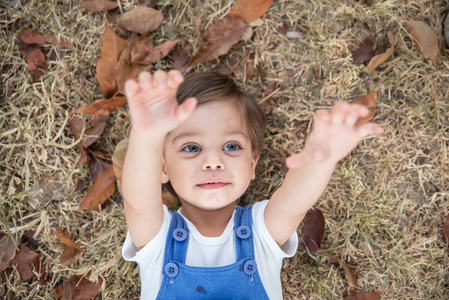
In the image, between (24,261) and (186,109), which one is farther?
(24,261)

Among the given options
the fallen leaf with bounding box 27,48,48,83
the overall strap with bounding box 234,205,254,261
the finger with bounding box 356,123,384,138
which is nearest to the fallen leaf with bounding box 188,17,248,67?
the fallen leaf with bounding box 27,48,48,83

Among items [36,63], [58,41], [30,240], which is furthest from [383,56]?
[30,240]

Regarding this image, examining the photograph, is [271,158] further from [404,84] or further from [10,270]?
[10,270]

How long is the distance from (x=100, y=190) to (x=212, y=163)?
875mm

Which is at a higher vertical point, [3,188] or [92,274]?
[3,188]

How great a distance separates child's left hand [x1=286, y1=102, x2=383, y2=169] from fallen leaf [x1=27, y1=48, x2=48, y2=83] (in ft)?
5.69

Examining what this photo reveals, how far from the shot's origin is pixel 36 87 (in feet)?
8.58

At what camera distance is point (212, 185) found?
2037mm

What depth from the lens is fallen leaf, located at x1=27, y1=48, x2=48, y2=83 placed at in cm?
260

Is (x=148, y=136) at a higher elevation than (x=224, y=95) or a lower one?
higher

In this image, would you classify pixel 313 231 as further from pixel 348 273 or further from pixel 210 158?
pixel 210 158

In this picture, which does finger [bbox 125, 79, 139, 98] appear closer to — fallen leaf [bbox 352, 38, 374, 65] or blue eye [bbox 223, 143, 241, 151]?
blue eye [bbox 223, 143, 241, 151]

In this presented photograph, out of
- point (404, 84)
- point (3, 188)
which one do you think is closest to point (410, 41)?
point (404, 84)

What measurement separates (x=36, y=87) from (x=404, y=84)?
2051 mm
